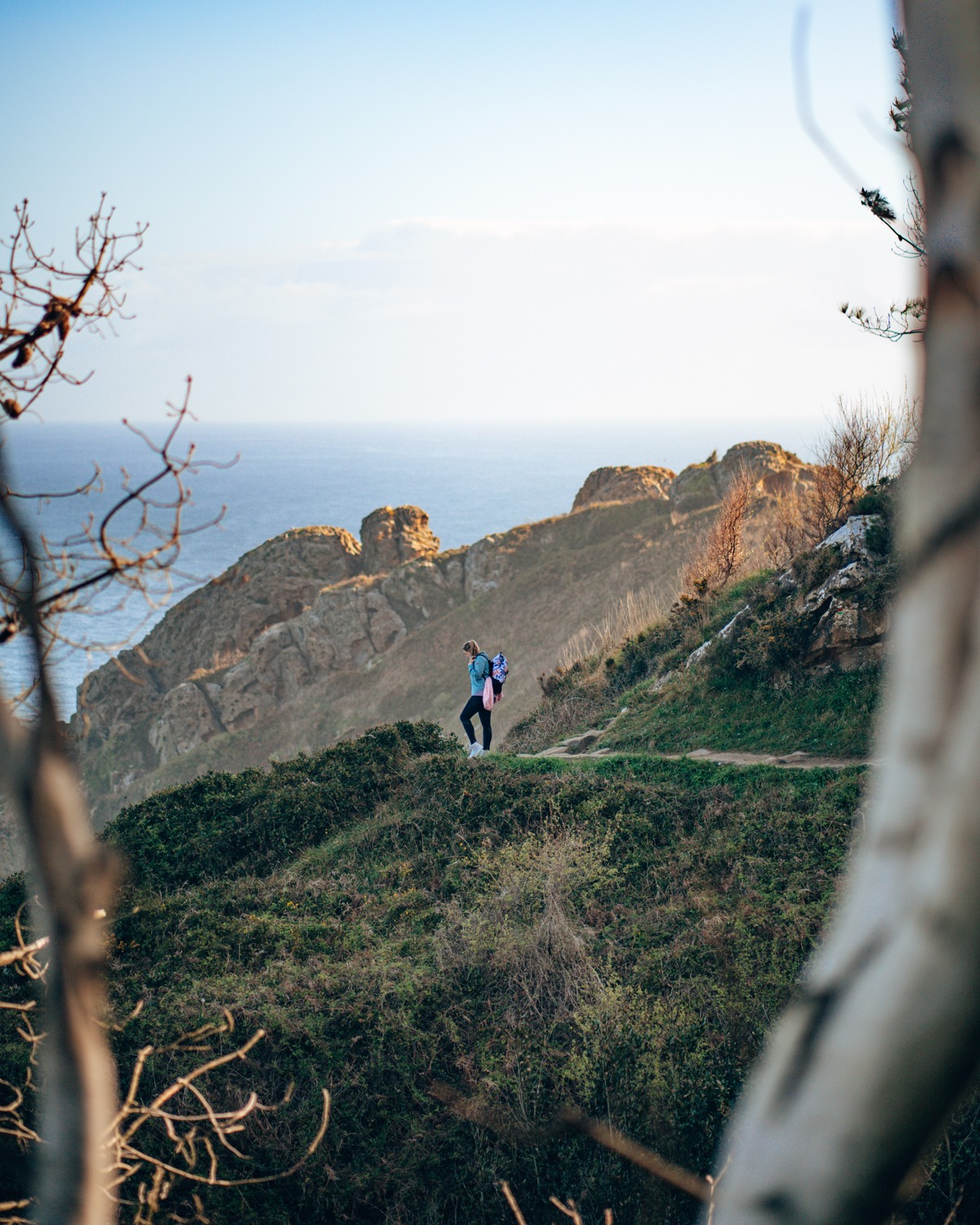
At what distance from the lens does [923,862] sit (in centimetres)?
71

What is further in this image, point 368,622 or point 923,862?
point 368,622

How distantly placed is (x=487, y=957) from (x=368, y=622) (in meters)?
32.1

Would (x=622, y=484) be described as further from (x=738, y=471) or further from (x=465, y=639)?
(x=465, y=639)

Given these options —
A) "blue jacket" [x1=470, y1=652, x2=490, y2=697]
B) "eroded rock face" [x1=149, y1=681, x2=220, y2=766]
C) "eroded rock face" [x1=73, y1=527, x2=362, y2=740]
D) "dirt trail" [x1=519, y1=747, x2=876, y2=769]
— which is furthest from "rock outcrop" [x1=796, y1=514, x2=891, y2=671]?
"eroded rock face" [x1=73, y1=527, x2=362, y2=740]

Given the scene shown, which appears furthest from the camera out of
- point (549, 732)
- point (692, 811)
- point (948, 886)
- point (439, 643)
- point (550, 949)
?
point (439, 643)

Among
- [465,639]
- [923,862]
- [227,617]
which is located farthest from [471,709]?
[227,617]

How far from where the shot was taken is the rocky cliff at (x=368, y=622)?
3553cm

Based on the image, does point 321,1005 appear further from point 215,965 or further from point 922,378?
point 922,378

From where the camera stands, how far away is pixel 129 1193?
6559 millimetres

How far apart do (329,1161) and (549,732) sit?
1150 centimetres

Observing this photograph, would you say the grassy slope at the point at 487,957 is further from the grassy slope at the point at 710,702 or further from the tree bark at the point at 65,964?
the tree bark at the point at 65,964

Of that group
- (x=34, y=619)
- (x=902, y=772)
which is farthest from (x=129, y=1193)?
(x=902, y=772)

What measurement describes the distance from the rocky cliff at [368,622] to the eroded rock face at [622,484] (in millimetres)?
96

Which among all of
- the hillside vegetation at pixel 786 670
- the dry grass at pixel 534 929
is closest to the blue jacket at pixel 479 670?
the hillside vegetation at pixel 786 670
